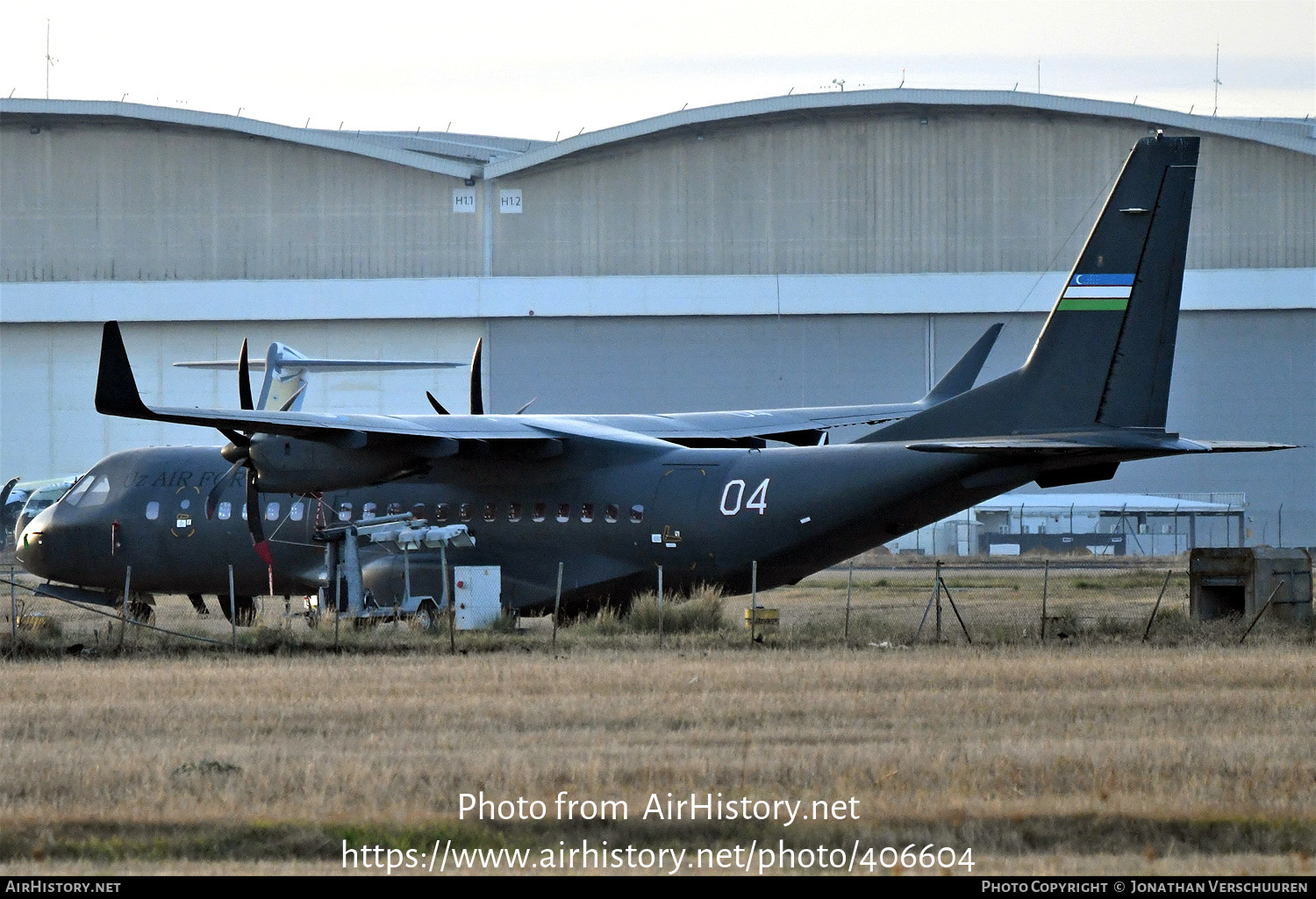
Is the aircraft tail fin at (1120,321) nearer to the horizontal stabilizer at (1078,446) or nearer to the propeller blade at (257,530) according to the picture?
the horizontal stabilizer at (1078,446)

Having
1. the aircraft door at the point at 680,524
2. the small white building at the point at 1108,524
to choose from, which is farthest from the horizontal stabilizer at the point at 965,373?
the small white building at the point at 1108,524

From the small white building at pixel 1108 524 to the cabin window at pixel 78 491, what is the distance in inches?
1448

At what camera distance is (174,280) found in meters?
61.1

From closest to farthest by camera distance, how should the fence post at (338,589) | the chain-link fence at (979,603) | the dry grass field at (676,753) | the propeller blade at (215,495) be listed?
the dry grass field at (676,753) → the chain-link fence at (979,603) → the fence post at (338,589) → the propeller blade at (215,495)

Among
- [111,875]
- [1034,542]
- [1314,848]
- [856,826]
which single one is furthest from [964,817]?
[1034,542]

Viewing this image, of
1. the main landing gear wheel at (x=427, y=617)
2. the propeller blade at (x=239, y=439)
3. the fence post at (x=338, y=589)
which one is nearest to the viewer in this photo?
the main landing gear wheel at (x=427, y=617)

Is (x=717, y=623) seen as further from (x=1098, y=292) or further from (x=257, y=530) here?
(x=257, y=530)

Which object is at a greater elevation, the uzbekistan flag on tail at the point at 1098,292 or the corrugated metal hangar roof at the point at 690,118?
the corrugated metal hangar roof at the point at 690,118

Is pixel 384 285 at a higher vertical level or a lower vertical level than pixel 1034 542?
higher

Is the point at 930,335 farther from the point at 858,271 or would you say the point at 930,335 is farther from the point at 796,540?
the point at 796,540

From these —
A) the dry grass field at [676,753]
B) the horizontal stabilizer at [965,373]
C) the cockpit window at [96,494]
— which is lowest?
the dry grass field at [676,753]

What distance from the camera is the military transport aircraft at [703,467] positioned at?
20.1 meters

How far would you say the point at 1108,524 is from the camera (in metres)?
58.5
